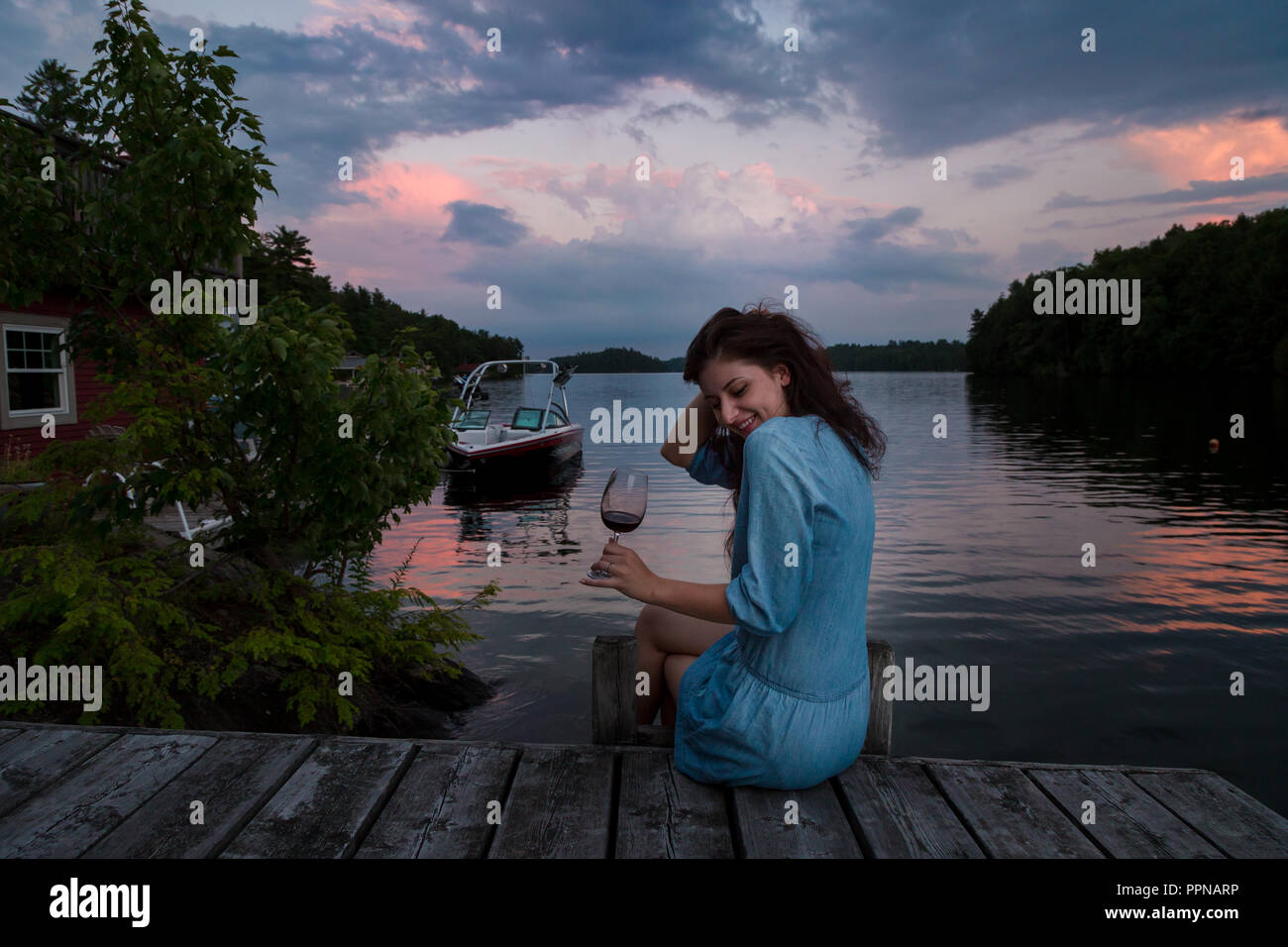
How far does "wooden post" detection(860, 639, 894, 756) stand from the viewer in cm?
327

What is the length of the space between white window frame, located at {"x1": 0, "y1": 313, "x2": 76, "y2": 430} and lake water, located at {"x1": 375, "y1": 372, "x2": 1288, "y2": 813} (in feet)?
21.6

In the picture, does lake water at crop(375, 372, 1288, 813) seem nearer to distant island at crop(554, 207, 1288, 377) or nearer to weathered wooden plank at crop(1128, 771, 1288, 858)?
weathered wooden plank at crop(1128, 771, 1288, 858)

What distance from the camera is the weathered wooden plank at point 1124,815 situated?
9.05 feet

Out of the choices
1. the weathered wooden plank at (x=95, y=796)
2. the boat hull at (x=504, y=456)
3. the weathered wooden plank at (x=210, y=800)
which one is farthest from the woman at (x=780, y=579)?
the boat hull at (x=504, y=456)

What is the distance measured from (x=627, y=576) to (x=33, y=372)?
18.0 meters

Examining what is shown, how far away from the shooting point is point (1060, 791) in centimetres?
312

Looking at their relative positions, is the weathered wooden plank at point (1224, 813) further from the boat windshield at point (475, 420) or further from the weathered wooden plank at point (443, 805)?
the boat windshield at point (475, 420)

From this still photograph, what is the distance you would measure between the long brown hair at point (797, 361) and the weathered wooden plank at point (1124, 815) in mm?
1323

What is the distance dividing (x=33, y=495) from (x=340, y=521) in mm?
1775

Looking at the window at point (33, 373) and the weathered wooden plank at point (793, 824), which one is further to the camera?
the window at point (33, 373)

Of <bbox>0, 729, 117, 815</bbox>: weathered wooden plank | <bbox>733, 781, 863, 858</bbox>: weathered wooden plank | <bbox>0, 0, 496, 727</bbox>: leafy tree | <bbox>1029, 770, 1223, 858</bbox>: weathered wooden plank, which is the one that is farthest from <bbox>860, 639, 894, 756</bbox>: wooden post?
<bbox>0, 0, 496, 727</bbox>: leafy tree
